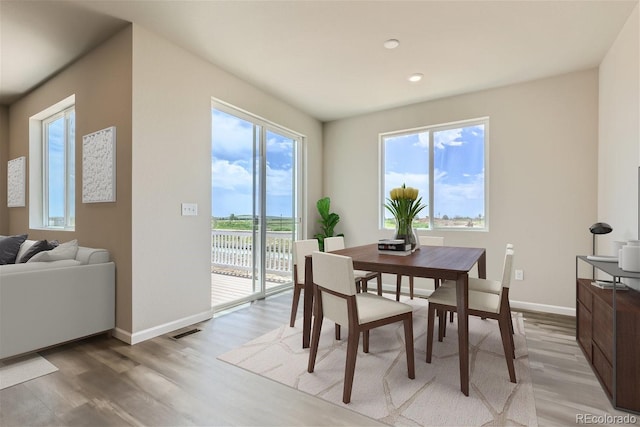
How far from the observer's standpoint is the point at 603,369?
1.84 metres

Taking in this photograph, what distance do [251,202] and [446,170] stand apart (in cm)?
267

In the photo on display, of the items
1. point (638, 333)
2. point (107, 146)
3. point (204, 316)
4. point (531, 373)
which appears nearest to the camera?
point (638, 333)

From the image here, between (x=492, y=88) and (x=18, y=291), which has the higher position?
(x=492, y=88)

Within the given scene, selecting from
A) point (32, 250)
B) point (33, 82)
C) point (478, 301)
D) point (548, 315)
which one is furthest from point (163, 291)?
point (548, 315)

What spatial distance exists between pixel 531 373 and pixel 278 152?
3.65 m

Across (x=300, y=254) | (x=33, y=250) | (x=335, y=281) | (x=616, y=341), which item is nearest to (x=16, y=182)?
(x=33, y=250)

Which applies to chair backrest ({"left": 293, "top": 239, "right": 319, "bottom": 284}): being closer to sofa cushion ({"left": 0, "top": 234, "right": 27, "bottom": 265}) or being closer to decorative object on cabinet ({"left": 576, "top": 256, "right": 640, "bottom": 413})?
decorative object on cabinet ({"left": 576, "top": 256, "right": 640, "bottom": 413})

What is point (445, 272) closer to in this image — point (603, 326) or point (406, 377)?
point (406, 377)

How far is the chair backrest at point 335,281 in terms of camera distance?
1.74m

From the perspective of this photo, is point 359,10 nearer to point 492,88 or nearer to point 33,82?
point 492,88

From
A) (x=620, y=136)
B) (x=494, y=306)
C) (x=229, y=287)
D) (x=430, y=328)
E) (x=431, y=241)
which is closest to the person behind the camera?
(x=494, y=306)

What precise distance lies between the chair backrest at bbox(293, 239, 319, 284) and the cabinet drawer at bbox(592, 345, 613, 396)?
7.24 feet

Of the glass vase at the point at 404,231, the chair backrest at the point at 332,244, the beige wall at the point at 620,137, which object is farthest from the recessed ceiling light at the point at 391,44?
the chair backrest at the point at 332,244

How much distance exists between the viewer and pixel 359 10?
7.43ft
